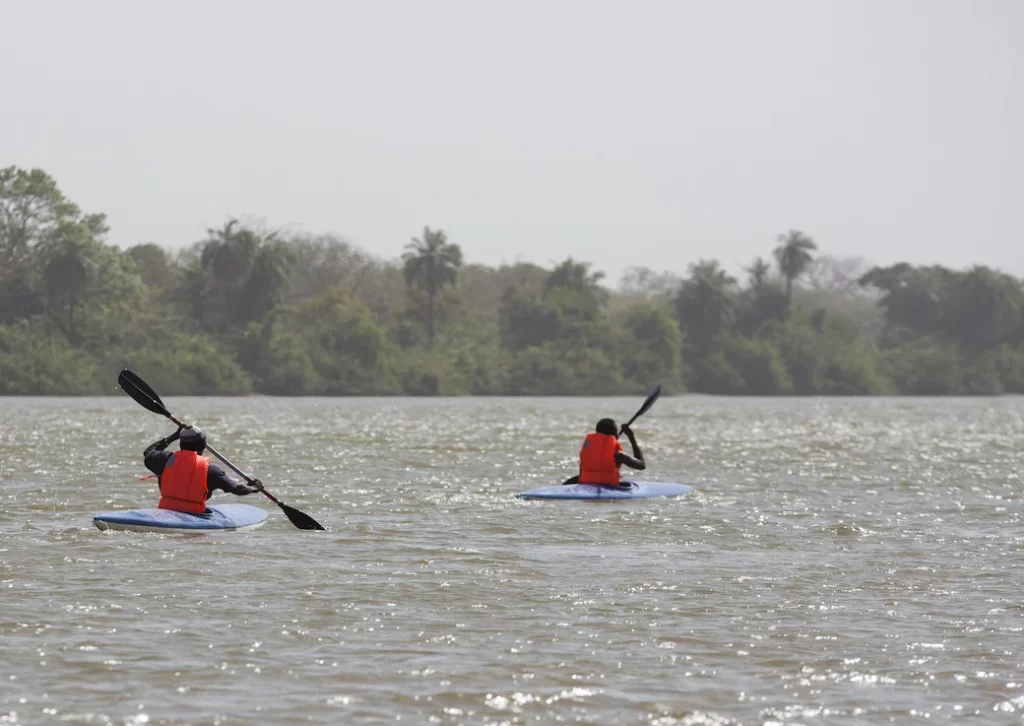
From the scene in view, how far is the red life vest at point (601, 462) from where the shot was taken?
65.0 ft

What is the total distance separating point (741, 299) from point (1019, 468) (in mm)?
91814

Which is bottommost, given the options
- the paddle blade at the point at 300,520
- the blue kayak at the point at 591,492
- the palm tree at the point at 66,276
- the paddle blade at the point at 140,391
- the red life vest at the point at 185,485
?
the paddle blade at the point at 300,520

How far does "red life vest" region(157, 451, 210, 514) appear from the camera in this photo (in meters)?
15.0

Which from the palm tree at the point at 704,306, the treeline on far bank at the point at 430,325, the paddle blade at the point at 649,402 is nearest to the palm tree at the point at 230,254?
the treeline on far bank at the point at 430,325

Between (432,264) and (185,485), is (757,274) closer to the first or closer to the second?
(432,264)

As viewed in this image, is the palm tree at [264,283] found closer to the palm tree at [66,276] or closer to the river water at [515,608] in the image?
the palm tree at [66,276]

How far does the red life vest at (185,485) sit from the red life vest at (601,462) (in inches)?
240

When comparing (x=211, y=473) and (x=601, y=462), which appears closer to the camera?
(x=211, y=473)

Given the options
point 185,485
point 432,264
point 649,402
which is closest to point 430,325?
point 432,264

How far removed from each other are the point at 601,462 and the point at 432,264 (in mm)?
87774

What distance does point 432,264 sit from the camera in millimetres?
107000

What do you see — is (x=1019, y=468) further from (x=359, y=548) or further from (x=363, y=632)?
(x=363, y=632)

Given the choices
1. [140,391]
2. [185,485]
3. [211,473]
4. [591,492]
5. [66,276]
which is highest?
[66,276]

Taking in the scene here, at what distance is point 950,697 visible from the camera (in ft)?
27.5
